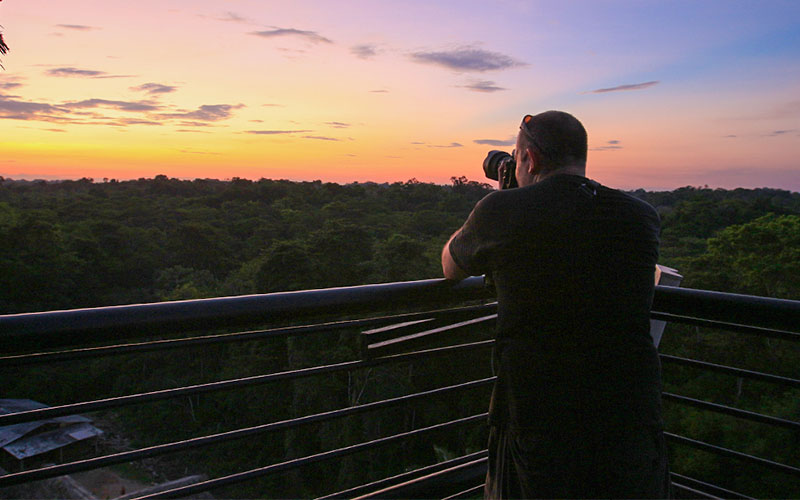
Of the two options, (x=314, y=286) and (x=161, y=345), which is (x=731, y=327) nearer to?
(x=161, y=345)

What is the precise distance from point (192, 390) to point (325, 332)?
0.39m

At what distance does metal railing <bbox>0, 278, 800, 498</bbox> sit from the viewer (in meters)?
1.04

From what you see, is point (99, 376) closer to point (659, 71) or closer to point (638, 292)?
point (659, 71)

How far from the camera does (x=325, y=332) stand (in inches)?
57.6

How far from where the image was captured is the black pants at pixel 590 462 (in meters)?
1.08

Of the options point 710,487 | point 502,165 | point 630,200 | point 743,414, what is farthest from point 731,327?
point 502,165

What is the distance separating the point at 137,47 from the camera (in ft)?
23.9

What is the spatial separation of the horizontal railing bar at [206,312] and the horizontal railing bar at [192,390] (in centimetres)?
14

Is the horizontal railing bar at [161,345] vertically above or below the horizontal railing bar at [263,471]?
above

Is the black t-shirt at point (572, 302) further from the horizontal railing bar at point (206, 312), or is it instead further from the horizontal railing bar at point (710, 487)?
the horizontal railing bar at point (710, 487)

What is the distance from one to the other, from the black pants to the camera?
28.2 inches

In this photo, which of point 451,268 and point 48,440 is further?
point 48,440

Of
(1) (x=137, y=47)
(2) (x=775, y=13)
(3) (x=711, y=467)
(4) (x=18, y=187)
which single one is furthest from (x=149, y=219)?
(2) (x=775, y=13)

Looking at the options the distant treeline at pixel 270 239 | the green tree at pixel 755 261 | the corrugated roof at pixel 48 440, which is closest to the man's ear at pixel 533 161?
the distant treeline at pixel 270 239
